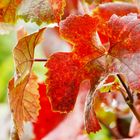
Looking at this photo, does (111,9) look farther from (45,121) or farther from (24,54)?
(45,121)

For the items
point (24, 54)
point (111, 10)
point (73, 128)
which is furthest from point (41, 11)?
point (73, 128)

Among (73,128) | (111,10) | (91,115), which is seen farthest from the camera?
(73,128)

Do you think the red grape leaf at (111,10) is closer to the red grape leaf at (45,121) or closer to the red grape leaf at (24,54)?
the red grape leaf at (24,54)

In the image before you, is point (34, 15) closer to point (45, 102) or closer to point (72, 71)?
point (72, 71)

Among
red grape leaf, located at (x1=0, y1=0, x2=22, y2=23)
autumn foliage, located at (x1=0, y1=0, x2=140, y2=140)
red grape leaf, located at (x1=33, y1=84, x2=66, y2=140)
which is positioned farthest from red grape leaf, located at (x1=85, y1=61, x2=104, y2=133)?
red grape leaf, located at (x1=33, y1=84, x2=66, y2=140)

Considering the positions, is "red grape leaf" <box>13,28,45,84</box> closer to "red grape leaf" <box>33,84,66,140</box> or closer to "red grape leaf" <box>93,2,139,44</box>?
"red grape leaf" <box>93,2,139,44</box>

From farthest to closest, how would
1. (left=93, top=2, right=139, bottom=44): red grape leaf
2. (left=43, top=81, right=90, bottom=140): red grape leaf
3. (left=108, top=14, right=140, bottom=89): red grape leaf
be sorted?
(left=43, top=81, right=90, bottom=140): red grape leaf → (left=93, top=2, right=139, bottom=44): red grape leaf → (left=108, top=14, right=140, bottom=89): red grape leaf

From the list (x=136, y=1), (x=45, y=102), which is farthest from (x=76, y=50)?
(x=45, y=102)
